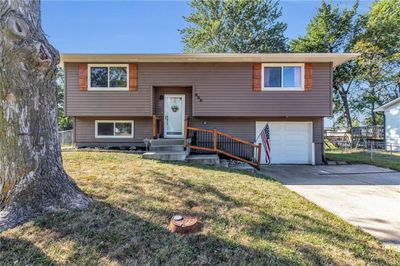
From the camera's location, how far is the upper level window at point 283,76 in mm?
9633

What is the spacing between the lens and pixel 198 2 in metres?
21.7

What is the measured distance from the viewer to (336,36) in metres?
20.5

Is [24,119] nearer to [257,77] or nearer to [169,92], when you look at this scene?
[169,92]

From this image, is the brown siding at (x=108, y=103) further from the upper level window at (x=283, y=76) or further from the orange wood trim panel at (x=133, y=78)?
the upper level window at (x=283, y=76)

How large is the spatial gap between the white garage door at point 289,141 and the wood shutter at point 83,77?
7369mm

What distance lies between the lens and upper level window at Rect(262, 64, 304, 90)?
9633 mm

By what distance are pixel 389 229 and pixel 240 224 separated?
221 centimetres

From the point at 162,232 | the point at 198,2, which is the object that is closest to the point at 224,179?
the point at 162,232

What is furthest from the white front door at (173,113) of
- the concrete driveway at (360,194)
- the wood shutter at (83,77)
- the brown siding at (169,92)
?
the concrete driveway at (360,194)

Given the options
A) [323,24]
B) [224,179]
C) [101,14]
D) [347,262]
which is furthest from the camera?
[323,24]

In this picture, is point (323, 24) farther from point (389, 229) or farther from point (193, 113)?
point (389, 229)

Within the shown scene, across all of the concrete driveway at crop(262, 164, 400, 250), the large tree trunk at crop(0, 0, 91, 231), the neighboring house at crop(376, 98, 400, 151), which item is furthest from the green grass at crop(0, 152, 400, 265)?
the neighboring house at crop(376, 98, 400, 151)

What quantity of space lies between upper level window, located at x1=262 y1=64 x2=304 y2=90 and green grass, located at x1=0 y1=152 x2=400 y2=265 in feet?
20.6

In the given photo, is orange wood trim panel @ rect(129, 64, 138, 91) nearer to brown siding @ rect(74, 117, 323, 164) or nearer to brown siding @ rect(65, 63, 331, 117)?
brown siding @ rect(65, 63, 331, 117)
